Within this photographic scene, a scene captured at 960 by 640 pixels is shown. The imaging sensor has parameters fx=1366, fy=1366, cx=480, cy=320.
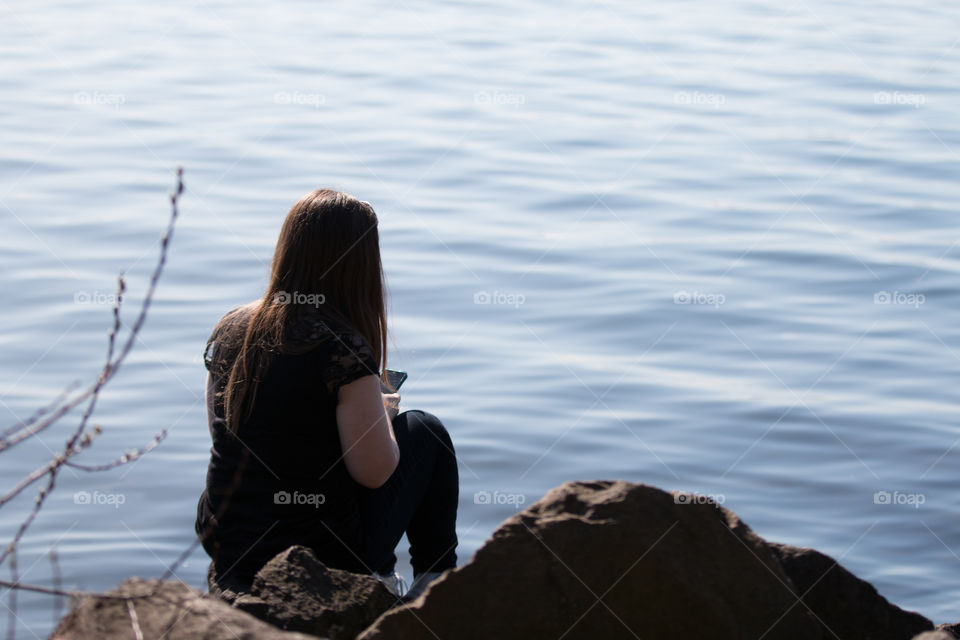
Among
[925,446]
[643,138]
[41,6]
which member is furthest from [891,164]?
[41,6]

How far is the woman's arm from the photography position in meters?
3.20

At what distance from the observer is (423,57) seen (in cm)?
1290

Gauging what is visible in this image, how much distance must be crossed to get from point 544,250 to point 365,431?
14.2 feet

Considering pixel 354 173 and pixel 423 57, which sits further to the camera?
pixel 423 57

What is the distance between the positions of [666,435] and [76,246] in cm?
352

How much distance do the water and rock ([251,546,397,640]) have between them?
1352 millimetres

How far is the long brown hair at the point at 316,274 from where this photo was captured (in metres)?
3.25

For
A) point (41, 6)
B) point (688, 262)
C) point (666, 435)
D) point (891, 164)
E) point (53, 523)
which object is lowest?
point (53, 523)

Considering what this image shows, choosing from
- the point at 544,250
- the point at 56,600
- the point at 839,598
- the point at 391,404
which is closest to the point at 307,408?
the point at 391,404

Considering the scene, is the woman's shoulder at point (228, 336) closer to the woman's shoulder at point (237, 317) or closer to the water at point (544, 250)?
the woman's shoulder at point (237, 317)

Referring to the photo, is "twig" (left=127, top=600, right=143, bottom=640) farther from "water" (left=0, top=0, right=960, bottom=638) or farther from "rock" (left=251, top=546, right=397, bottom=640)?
"water" (left=0, top=0, right=960, bottom=638)

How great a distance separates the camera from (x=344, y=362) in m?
3.18

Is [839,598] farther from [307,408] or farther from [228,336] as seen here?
[228,336]

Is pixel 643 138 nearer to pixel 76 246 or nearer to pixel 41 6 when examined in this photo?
pixel 76 246
